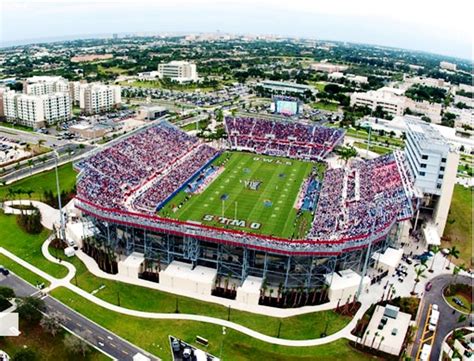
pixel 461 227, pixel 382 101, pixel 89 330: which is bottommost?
pixel 89 330

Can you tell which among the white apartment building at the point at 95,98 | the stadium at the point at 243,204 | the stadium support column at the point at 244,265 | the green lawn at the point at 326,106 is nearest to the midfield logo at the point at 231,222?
the stadium at the point at 243,204

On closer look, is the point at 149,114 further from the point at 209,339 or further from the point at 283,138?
the point at 209,339

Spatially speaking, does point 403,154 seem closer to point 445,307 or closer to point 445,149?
point 445,149

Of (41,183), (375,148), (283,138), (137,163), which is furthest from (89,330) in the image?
(375,148)

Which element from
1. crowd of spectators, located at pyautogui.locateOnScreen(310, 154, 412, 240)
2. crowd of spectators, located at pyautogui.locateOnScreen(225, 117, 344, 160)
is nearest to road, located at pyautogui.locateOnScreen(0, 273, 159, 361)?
crowd of spectators, located at pyautogui.locateOnScreen(310, 154, 412, 240)

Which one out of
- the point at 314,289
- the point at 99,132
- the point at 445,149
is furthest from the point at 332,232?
the point at 99,132

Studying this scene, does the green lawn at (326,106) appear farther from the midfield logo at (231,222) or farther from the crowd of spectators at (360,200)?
the midfield logo at (231,222)
